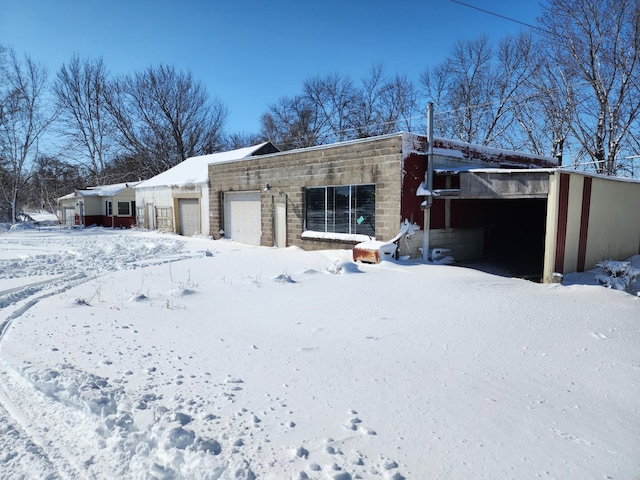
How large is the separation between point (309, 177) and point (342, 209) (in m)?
1.72

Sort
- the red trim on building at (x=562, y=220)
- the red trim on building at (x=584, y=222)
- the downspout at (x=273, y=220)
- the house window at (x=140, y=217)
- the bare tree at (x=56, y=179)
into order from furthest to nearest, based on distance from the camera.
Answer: the bare tree at (x=56, y=179)
the house window at (x=140, y=217)
the downspout at (x=273, y=220)
the red trim on building at (x=584, y=222)
the red trim on building at (x=562, y=220)

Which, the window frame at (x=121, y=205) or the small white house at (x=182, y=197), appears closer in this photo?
the small white house at (x=182, y=197)

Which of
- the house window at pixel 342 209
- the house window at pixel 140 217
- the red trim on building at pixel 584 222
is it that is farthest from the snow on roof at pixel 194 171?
the red trim on building at pixel 584 222

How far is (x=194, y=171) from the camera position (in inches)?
849

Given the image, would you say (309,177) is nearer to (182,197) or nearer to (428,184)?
(428,184)

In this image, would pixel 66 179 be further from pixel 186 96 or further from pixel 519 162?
pixel 519 162

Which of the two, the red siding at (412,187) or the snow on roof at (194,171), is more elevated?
the snow on roof at (194,171)

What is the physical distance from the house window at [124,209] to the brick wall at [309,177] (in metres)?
14.1

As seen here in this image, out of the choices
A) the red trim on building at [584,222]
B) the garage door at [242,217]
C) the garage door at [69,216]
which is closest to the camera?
the red trim on building at [584,222]

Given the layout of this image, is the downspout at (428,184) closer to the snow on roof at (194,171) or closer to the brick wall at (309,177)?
the brick wall at (309,177)

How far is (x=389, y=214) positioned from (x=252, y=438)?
8570 mm

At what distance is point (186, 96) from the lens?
1559 inches

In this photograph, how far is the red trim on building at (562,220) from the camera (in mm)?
8641

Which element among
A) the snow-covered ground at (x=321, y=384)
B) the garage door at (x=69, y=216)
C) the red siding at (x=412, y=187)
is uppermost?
the red siding at (x=412, y=187)
